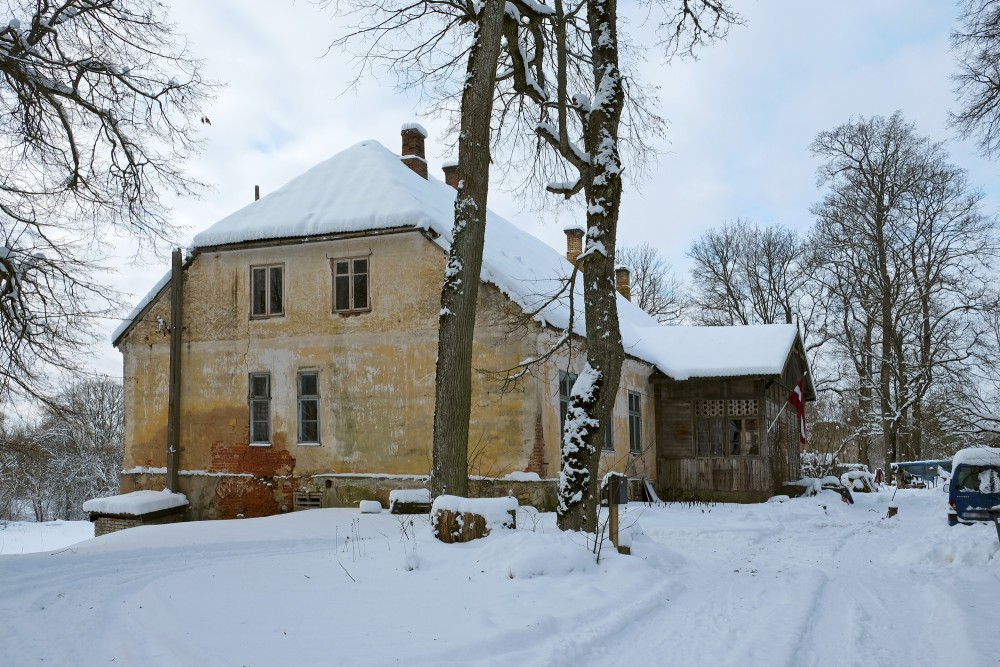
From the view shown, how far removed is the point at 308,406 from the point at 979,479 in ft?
41.0

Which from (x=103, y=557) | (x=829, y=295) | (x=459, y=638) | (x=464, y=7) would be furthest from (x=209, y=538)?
(x=829, y=295)

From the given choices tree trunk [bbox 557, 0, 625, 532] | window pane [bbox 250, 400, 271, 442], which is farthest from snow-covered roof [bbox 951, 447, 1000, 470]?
window pane [bbox 250, 400, 271, 442]

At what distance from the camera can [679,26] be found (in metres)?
12.5

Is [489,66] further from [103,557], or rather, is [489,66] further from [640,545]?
[103,557]

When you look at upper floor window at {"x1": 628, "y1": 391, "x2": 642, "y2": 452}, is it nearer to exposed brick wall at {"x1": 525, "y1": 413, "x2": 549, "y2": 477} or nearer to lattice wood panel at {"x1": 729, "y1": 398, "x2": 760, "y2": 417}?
lattice wood panel at {"x1": 729, "y1": 398, "x2": 760, "y2": 417}

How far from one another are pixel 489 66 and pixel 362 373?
8.23 m

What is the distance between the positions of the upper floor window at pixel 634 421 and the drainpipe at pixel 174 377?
10.4 metres

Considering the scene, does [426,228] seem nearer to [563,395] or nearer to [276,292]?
[276,292]

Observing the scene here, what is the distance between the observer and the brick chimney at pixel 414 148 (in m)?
22.6

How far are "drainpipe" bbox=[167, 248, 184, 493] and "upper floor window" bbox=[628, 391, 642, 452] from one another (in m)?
10.4

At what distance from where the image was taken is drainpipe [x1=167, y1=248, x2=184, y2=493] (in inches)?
715

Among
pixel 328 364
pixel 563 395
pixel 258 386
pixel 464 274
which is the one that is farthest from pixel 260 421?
pixel 464 274

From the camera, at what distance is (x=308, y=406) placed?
17.8 meters

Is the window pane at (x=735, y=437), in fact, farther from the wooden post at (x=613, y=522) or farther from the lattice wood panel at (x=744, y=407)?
the wooden post at (x=613, y=522)
